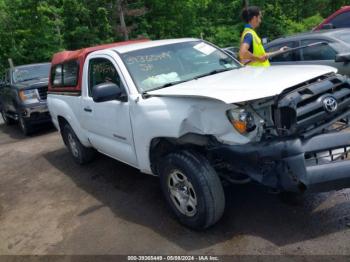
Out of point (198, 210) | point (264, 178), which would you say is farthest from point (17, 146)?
Answer: point (264, 178)

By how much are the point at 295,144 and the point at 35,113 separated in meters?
7.61

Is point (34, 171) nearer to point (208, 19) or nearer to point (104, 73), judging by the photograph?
point (104, 73)

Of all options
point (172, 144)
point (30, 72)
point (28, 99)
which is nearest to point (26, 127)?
point (28, 99)

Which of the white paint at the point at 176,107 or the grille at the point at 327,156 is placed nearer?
the grille at the point at 327,156

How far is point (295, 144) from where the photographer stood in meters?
3.06

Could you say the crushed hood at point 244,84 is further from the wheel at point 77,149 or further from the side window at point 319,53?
the side window at point 319,53

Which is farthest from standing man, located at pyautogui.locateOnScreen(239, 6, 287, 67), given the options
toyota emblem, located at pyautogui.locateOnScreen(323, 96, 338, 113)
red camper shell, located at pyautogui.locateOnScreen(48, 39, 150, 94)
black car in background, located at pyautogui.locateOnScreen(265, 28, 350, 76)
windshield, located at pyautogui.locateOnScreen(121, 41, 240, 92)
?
toyota emblem, located at pyautogui.locateOnScreen(323, 96, 338, 113)

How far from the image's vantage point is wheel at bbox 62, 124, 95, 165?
20.4ft

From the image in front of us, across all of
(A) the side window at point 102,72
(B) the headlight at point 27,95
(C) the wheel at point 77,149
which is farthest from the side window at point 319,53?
(B) the headlight at point 27,95

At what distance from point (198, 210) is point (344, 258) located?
1225 millimetres

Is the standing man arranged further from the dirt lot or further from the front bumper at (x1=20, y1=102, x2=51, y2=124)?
the front bumper at (x1=20, y1=102, x2=51, y2=124)

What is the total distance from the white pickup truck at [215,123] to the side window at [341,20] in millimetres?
6754

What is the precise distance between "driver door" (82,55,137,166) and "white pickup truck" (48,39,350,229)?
0.02 metres

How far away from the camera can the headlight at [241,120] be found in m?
3.23
